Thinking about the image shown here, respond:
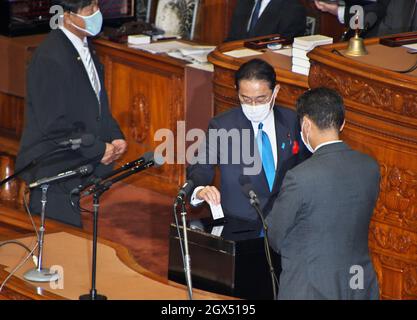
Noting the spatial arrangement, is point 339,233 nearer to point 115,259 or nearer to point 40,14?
point 115,259

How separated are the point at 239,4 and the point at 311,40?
1426mm

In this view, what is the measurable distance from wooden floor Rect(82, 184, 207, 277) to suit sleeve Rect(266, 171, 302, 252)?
8.36 feet

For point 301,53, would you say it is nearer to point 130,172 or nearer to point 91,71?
point 91,71

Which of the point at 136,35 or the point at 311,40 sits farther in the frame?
the point at 136,35

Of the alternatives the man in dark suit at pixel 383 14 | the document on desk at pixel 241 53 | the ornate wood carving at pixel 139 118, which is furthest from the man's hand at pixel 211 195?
the ornate wood carving at pixel 139 118

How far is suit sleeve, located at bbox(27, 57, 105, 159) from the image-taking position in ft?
21.1

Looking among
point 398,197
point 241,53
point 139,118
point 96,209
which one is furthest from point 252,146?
point 139,118

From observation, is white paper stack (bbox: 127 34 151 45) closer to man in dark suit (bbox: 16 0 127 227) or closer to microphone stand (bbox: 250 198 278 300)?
man in dark suit (bbox: 16 0 127 227)

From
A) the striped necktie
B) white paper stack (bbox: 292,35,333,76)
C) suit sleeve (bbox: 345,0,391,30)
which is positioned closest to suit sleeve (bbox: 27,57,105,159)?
the striped necktie

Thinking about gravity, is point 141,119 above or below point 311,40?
below

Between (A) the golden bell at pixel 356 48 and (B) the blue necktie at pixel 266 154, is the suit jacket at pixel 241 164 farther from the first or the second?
(A) the golden bell at pixel 356 48

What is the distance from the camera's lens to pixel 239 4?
8.61 m

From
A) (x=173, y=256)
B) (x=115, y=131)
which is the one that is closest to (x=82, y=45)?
(x=115, y=131)

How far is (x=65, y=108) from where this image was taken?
255 inches
